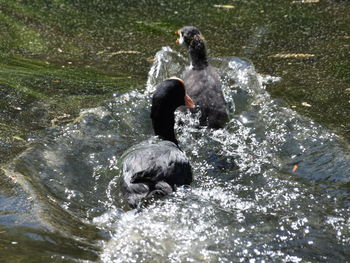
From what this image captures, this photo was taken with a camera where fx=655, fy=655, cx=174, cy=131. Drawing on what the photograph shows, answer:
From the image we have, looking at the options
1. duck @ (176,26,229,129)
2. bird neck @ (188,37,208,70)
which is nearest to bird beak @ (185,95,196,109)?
duck @ (176,26,229,129)

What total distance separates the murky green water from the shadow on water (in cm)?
2

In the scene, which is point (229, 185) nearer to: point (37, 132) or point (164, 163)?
point (164, 163)

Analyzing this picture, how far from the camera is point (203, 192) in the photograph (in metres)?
6.43

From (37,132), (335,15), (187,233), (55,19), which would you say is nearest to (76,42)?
(55,19)

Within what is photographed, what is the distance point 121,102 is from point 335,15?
4.97 meters

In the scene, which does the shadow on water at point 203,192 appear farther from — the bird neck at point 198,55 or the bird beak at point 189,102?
the bird neck at point 198,55

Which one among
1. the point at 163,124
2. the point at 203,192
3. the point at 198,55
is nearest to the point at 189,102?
the point at 163,124

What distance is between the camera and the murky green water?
5270 millimetres

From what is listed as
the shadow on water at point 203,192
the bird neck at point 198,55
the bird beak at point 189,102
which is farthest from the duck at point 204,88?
the bird beak at point 189,102

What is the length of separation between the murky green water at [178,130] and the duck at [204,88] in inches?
6.9

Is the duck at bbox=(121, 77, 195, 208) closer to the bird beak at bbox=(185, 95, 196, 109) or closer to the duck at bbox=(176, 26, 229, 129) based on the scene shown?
the bird beak at bbox=(185, 95, 196, 109)

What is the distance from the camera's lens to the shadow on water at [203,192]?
5.14 meters

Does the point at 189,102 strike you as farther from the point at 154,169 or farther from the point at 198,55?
the point at 154,169

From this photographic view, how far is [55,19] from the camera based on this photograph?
38.4 ft
